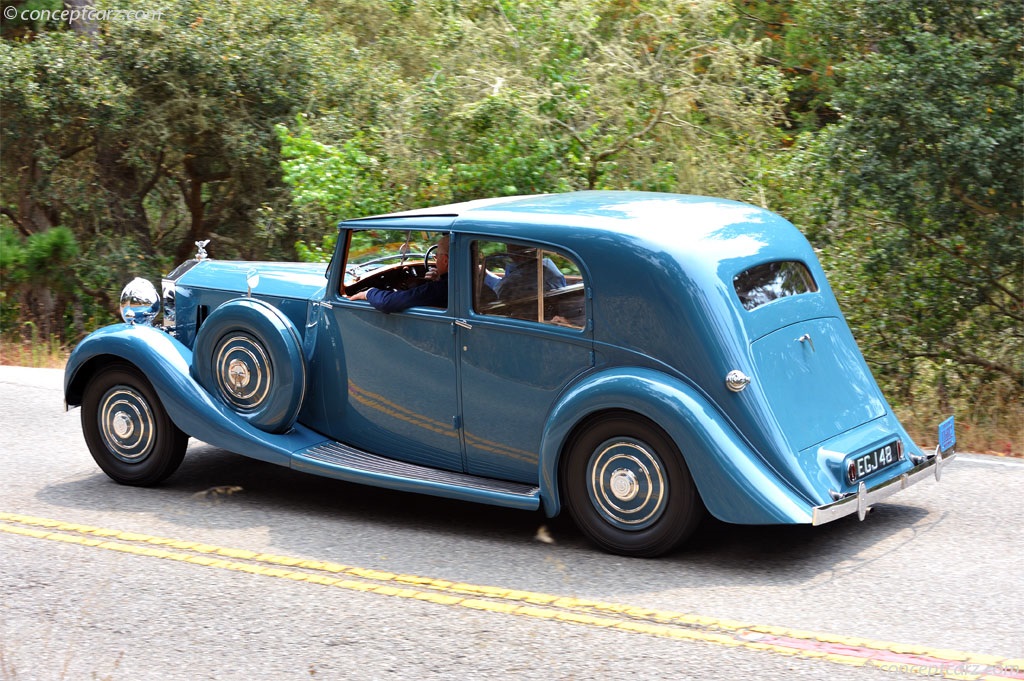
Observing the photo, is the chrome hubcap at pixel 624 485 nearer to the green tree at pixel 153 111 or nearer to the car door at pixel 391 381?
the car door at pixel 391 381

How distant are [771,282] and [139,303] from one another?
12.7 feet

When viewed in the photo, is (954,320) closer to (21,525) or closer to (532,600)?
(532,600)

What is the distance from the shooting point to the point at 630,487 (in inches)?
225

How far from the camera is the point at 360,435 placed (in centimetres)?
678

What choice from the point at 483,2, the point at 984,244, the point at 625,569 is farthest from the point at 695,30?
the point at 625,569

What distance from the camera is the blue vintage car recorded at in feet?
18.4

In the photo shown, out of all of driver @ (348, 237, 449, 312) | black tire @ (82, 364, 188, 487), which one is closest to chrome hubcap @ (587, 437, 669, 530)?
driver @ (348, 237, 449, 312)

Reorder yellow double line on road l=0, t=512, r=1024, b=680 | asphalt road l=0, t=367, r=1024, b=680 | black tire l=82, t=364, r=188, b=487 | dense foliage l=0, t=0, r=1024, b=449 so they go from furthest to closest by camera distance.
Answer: dense foliage l=0, t=0, r=1024, b=449
black tire l=82, t=364, r=188, b=487
asphalt road l=0, t=367, r=1024, b=680
yellow double line on road l=0, t=512, r=1024, b=680

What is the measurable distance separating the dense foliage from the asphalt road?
3.37 m

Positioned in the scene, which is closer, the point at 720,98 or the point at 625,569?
the point at 625,569

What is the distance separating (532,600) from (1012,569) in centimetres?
227

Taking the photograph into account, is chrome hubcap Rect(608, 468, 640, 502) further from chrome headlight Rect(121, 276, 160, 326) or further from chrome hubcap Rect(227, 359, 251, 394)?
chrome headlight Rect(121, 276, 160, 326)

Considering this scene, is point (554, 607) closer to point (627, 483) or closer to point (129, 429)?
point (627, 483)

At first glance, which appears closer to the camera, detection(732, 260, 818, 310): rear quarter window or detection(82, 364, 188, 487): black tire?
detection(732, 260, 818, 310): rear quarter window
